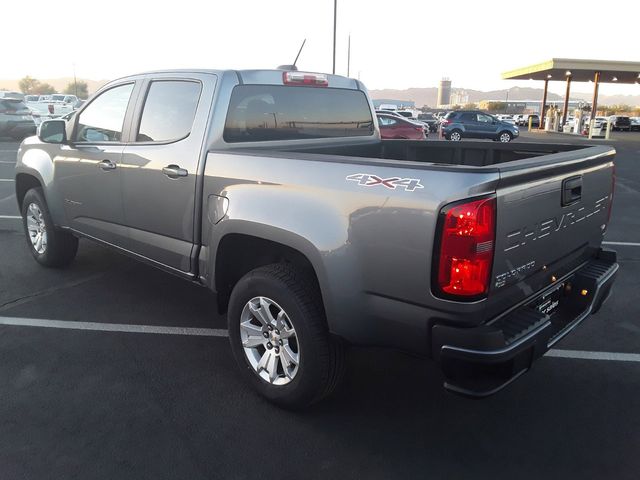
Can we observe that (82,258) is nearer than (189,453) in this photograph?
No

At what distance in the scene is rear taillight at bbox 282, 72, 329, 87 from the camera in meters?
4.02

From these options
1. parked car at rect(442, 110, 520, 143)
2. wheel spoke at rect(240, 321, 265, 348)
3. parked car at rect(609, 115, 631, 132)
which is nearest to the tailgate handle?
wheel spoke at rect(240, 321, 265, 348)

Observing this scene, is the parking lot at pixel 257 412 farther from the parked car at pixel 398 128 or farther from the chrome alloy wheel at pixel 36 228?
the parked car at pixel 398 128

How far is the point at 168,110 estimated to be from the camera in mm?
3953

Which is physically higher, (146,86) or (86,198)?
(146,86)

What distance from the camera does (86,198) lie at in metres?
4.68

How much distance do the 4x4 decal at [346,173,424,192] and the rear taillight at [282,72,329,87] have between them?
A: 1.61 meters

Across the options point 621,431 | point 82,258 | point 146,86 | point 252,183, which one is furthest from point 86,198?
point 621,431

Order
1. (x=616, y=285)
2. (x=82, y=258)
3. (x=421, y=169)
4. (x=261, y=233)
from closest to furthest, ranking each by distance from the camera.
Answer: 1. (x=421, y=169)
2. (x=261, y=233)
3. (x=616, y=285)
4. (x=82, y=258)

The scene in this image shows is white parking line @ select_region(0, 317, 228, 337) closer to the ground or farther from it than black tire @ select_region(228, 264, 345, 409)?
closer to the ground

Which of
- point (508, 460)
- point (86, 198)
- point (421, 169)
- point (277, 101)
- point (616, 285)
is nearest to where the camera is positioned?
point (421, 169)

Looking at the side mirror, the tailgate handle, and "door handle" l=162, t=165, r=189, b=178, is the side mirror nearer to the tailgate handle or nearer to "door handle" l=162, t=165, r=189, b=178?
"door handle" l=162, t=165, r=189, b=178

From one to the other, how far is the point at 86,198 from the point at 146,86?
1.15 meters

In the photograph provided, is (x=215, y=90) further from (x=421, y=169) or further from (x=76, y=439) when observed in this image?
(x=76, y=439)
